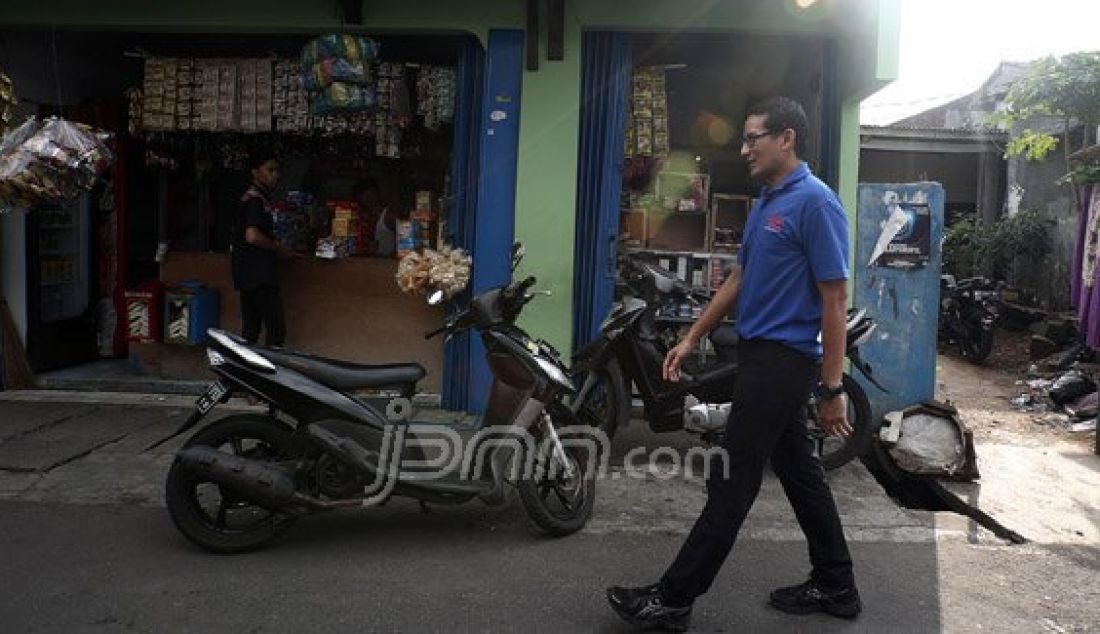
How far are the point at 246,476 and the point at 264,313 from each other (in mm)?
3472

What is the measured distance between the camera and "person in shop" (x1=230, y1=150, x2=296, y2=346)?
279 inches

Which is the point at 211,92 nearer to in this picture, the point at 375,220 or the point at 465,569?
the point at 375,220

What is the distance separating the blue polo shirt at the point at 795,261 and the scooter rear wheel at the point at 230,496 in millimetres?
2212

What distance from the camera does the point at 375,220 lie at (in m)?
8.33

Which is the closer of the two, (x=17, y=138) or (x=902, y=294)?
(x=17, y=138)

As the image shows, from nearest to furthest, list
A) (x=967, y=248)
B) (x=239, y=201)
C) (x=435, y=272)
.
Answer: (x=435, y=272) → (x=239, y=201) → (x=967, y=248)

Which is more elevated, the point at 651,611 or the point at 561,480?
the point at 561,480

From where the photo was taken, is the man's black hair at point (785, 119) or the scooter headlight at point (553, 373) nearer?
the man's black hair at point (785, 119)

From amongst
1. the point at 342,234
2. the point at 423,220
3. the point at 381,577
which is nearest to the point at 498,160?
the point at 423,220

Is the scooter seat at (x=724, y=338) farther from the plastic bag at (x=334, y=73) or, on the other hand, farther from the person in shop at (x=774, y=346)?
the plastic bag at (x=334, y=73)

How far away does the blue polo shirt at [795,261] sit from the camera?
3275 mm

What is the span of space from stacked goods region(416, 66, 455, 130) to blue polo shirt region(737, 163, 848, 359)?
432cm

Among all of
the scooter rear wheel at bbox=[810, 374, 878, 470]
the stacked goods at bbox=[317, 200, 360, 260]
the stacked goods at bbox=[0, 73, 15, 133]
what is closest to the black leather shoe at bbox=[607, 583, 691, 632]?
the scooter rear wheel at bbox=[810, 374, 878, 470]

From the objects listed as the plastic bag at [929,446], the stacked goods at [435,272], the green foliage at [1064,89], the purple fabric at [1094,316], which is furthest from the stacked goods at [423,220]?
the green foliage at [1064,89]
